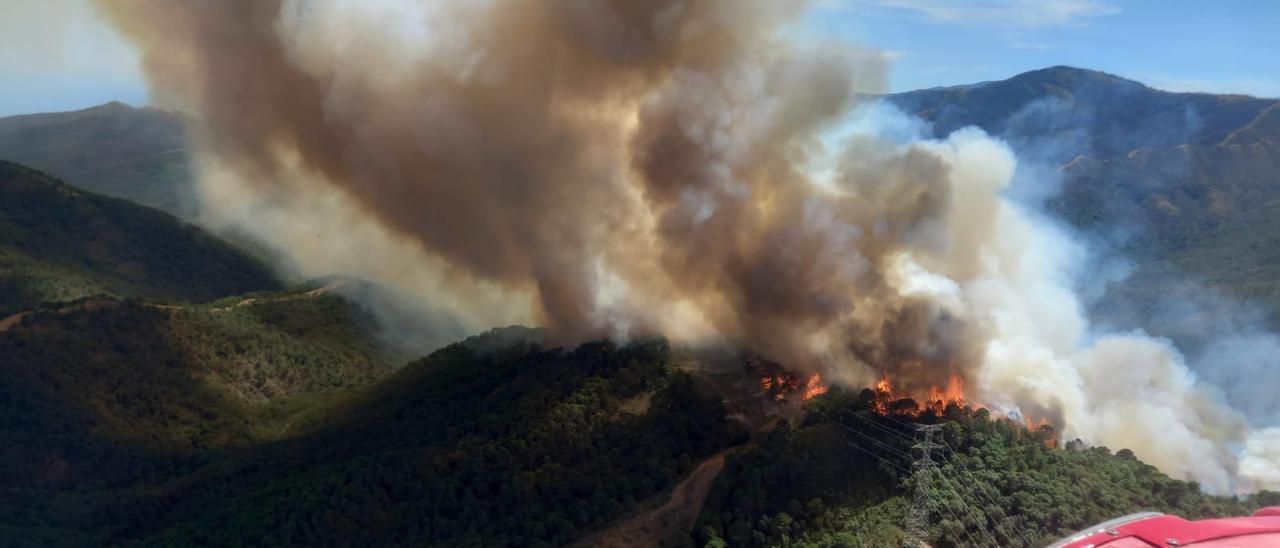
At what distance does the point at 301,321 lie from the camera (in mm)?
59062

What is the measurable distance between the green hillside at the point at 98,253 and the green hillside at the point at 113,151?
103 feet

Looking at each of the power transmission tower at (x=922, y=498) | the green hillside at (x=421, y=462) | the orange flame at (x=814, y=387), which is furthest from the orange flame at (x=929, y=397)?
the green hillside at (x=421, y=462)

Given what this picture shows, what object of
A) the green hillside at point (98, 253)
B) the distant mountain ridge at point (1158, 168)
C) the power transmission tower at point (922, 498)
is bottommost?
the power transmission tower at point (922, 498)

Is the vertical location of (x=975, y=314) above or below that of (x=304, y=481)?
above

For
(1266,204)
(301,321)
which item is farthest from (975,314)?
(1266,204)

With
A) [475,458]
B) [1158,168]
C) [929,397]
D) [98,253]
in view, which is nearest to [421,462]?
[475,458]

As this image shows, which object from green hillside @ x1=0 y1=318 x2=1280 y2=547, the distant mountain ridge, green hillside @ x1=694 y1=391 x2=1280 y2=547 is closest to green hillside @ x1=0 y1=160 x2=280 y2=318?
green hillside @ x1=0 y1=318 x2=1280 y2=547

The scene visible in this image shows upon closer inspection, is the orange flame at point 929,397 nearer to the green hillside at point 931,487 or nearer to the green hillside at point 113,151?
the green hillside at point 931,487

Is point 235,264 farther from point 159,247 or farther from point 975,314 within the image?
point 975,314

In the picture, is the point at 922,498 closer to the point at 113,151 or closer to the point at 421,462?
the point at 421,462

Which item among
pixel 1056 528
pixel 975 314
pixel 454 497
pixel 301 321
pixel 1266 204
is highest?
pixel 1266 204

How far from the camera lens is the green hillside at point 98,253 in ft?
184

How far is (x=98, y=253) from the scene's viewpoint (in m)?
63.9

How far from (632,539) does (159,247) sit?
59457mm
